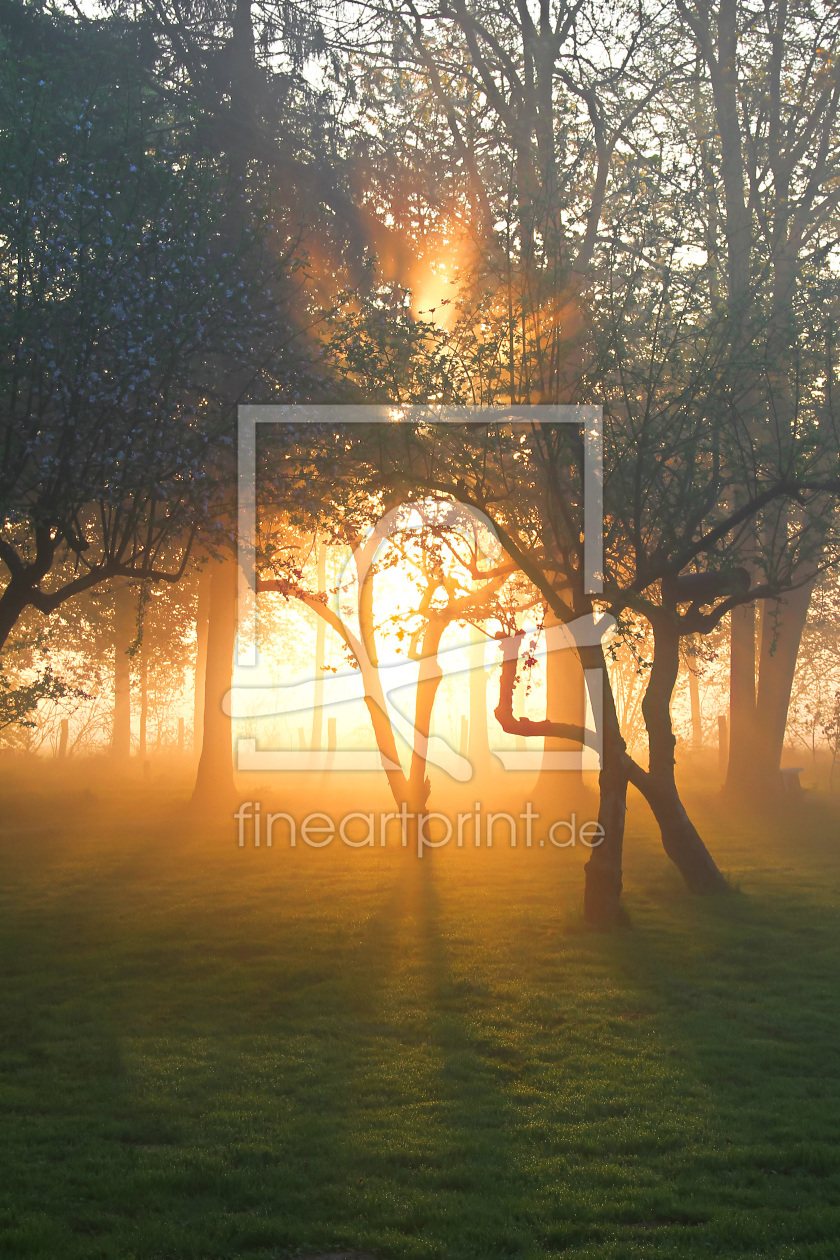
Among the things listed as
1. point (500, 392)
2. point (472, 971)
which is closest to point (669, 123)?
point (500, 392)

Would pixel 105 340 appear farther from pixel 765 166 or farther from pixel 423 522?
pixel 765 166

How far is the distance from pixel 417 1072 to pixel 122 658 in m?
35.2

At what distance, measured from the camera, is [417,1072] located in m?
9.67

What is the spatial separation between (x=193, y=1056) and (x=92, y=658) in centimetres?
3850

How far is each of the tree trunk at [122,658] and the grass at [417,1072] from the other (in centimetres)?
1387

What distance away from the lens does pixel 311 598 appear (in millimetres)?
19953

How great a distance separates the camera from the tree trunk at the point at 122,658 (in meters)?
34.8

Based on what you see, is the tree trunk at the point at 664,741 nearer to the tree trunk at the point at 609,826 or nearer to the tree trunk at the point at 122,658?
the tree trunk at the point at 609,826

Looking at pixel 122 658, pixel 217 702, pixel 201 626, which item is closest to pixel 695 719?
pixel 201 626

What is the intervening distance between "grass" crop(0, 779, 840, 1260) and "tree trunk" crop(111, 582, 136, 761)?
13870 millimetres

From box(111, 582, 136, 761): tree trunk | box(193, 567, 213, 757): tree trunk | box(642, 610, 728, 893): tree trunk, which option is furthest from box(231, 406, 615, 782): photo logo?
box(111, 582, 136, 761): tree trunk

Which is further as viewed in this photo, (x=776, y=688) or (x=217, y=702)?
(x=217, y=702)

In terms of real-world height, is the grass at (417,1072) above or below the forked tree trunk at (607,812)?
below

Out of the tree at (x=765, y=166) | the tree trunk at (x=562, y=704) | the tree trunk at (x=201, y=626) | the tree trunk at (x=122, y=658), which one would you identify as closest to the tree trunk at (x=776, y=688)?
the tree at (x=765, y=166)
